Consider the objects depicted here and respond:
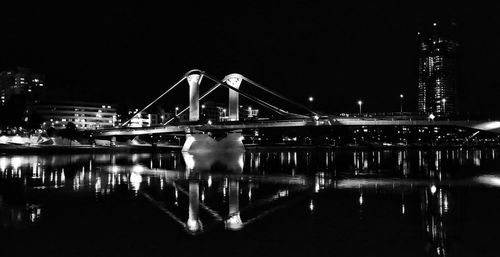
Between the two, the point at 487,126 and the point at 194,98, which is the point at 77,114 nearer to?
the point at 194,98

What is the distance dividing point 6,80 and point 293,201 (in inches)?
7534

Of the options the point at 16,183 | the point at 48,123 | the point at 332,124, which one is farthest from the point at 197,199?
the point at 48,123

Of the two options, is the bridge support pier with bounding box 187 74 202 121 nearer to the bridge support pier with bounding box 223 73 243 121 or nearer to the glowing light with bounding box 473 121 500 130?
the bridge support pier with bounding box 223 73 243 121

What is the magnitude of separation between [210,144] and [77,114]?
88.6 metres

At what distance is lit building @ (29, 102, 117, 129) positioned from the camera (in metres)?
146

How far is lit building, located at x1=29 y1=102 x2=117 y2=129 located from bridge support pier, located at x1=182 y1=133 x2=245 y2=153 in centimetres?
7174

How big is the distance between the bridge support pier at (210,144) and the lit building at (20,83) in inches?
4996

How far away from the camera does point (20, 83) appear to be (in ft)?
611

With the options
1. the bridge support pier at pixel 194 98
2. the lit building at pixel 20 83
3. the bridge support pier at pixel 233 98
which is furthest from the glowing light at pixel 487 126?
the lit building at pixel 20 83

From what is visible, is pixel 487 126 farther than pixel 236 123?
No

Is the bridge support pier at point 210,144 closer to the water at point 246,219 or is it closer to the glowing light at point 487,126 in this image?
the glowing light at point 487,126

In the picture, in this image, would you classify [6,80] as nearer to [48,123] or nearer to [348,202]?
[48,123]

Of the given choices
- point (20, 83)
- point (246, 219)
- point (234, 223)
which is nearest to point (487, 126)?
point (246, 219)

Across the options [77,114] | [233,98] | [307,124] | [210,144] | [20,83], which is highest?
[20,83]
